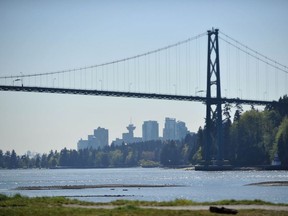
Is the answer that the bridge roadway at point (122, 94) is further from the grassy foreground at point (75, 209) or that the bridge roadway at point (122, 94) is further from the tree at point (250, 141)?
the grassy foreground at point (75, 209)

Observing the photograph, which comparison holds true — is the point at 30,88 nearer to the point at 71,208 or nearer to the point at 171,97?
the point at 171,97

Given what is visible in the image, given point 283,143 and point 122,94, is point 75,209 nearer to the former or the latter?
point 122,94

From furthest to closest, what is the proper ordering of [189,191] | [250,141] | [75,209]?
[250,141], [189,191], [75,209]

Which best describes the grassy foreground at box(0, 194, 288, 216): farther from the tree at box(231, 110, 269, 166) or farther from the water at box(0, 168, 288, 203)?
the tree at box(231, 110, 269, 166)

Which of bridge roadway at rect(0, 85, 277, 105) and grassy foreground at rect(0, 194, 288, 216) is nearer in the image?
grassy foreground at rect(0, 194, 288, 216)

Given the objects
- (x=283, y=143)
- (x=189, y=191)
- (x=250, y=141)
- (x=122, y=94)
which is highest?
(x=122, y=94)

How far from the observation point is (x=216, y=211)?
33.3 meters

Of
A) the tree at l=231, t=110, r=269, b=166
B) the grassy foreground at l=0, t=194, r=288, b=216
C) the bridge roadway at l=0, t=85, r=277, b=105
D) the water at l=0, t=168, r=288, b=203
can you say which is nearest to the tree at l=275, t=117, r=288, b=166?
the bridge roadway at l=0, t=85, r=277, b=105

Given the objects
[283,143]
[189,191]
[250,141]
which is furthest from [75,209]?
[250,141]

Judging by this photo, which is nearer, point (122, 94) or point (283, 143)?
point (122, 94)

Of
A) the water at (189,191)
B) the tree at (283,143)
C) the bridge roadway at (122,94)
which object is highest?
the bridge roadway at (122,94)

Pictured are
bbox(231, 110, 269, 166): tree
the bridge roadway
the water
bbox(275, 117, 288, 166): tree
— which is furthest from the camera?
bbox(231, 110, 269, 166): tree

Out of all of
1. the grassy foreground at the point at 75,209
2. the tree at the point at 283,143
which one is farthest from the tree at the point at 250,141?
the grassy foreground at the point at 75,209

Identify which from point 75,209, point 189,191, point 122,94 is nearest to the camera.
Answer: point 75,209
